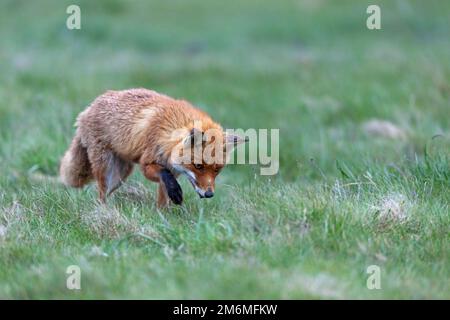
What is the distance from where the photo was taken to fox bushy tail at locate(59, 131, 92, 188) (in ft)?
30.6

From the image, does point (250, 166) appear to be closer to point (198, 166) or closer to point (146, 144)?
point (146, 144)

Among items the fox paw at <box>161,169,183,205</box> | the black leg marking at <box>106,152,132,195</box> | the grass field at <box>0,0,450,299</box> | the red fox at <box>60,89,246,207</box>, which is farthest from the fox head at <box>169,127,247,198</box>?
the black leg marking at <box>106,152,132,195</box>

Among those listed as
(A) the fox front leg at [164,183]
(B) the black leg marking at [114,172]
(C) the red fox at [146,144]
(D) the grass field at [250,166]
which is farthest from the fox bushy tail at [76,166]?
(A) the fox front leg at [164,183]

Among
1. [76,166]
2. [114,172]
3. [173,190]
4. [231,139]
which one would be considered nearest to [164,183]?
[173,190]

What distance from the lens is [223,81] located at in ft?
53.9

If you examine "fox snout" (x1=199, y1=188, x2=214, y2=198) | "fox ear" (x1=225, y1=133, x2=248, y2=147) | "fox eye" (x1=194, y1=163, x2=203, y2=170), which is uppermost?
"fox ear" (x1=225, y1=133, x2=248, y2=147)

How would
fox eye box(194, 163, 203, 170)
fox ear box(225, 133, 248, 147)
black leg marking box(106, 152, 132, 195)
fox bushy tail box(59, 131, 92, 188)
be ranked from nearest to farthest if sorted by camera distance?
fox eye box(194, 163, 203, 170), fox ear box(225, 133, 248, 147), black leg marking box(106, 152, 132, 195), fox bushy tail box(59, 131, 92, 188)

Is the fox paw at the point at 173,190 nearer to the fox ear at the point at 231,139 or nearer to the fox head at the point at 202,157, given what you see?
the fox head at the point at 202,157

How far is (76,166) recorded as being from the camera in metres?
9.33

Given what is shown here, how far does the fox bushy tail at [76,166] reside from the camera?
9.34 meters

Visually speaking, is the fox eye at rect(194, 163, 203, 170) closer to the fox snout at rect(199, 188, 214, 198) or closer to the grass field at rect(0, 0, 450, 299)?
the fox snout at rect(199, 188, 214, 198)

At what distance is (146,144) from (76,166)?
1252mm

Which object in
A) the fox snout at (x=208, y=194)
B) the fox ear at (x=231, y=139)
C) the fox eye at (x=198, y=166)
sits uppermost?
the fox ear at (x=231, y=139)

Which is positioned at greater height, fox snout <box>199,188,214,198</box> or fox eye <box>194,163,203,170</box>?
fox eye <box>194,163,203,170</box>
